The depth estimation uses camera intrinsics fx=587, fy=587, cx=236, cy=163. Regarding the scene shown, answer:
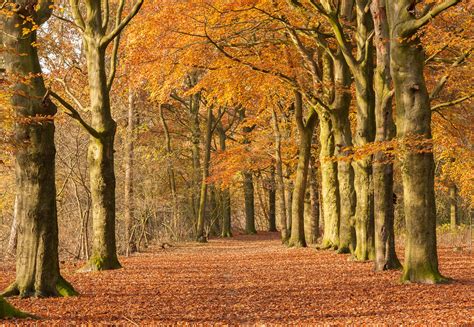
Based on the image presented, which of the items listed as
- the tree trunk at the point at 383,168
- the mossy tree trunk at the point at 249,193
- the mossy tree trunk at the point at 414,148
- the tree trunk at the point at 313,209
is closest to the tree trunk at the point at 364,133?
the tree trunk at the point at 383,168

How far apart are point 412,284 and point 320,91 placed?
37.5 feet

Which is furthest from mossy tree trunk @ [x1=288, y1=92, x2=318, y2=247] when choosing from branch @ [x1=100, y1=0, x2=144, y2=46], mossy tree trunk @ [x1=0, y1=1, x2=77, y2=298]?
mossy tree trunk @ [x1=0, y1=1, x2=77, y2=298]

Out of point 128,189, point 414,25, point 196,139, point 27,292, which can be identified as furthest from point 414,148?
point 196,139

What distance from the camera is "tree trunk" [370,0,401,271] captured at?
13.7m

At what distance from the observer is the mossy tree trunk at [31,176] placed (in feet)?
34.0

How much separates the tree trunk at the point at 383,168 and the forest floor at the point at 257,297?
629mm

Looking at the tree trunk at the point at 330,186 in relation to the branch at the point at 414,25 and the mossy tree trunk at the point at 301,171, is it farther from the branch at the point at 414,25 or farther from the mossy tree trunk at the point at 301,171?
the branch at the point at 414,25

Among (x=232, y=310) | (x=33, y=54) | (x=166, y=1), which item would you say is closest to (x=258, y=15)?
(x=166, y=1)

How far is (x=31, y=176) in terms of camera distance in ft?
34.1

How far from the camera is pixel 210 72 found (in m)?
22.6

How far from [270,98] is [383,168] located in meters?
12.9

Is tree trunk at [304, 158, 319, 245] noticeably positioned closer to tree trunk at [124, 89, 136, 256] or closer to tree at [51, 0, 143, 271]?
tree trunk at [124, 89, 136, 256]

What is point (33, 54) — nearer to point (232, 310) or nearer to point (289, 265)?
point (232, 310)

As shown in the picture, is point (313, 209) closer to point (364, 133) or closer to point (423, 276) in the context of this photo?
point (364, 133)
